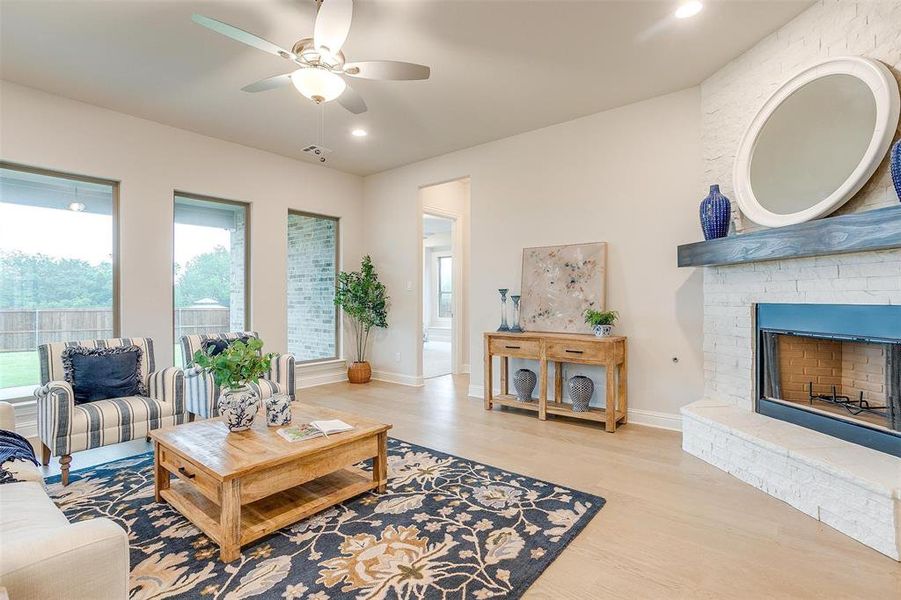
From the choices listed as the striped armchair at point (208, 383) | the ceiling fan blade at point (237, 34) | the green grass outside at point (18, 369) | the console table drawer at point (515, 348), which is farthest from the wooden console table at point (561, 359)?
the green grass outside at point (18, 369)

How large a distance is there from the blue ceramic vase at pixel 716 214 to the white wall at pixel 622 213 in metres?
0.42

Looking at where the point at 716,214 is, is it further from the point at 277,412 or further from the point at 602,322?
the point at 277,412

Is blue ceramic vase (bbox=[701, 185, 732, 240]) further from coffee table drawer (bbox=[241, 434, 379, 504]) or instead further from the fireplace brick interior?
coffee table drawer (bbox=[241, 434, 379, 504])

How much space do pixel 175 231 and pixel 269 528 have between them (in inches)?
153

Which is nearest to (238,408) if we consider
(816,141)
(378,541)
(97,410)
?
(378,541)

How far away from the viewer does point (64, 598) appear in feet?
3.44

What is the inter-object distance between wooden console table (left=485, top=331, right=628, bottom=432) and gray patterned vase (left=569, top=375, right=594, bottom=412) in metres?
0.07

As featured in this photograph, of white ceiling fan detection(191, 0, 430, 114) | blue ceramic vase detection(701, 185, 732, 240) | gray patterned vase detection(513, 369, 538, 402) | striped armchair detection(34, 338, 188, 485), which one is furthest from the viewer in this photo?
gray patterned vase detection(513, 369, 538, 402)

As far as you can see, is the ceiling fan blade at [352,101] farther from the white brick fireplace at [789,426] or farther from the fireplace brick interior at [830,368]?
the fireplace brick interior at [830,368]

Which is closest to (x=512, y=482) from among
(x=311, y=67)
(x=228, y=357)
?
(x=228, y=357)

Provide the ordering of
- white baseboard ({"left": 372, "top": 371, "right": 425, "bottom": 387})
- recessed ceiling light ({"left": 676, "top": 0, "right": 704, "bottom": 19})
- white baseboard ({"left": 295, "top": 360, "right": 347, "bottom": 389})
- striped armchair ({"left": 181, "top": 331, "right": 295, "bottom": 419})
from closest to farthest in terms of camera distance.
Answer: recessed ceiling light ({"left": 676, "top": 0, "right": 704, "bottom": 19}), striped armchair ({"left": 181, "top": 331, "right": 295, "bottom": 419}), white baseboard ({"left": 295, "top": 360, "right": 347, "bottom": 389}), white baseboard ({"left": 372, "top": 371, "right": 425, "bottom": 387})

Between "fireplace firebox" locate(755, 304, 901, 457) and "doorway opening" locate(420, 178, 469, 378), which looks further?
"doorway opening" locate(420, 178, 469, 378)

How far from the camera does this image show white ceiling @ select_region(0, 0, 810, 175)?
2.67 metres

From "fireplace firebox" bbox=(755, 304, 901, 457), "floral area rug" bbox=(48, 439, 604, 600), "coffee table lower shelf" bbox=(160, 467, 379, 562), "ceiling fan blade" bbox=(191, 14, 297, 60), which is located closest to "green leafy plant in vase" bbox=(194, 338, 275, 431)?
"coffee table lower shelf" bbox=(160, 467, 379, 562)
